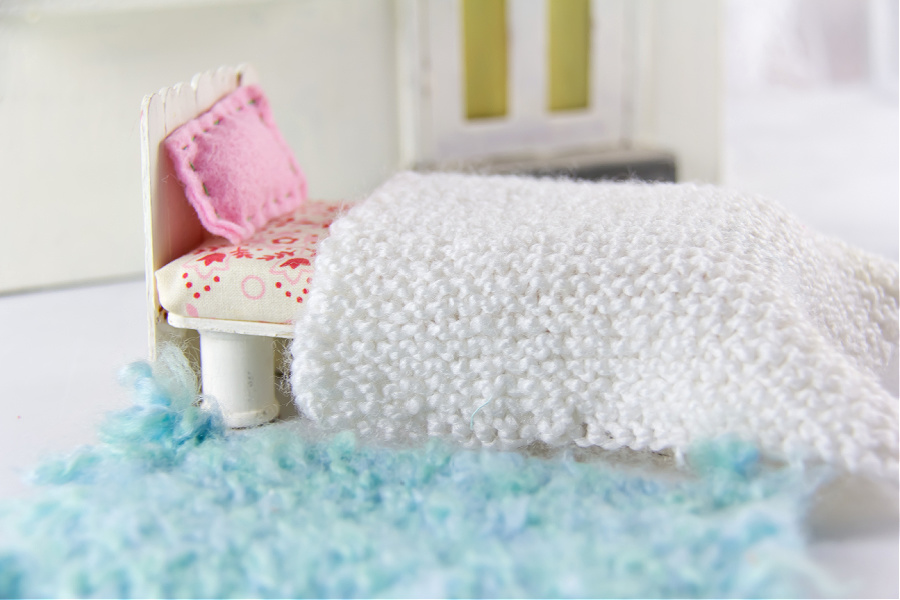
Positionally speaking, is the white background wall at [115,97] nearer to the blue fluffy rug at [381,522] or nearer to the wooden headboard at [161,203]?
the wooden headboard at [161,203]

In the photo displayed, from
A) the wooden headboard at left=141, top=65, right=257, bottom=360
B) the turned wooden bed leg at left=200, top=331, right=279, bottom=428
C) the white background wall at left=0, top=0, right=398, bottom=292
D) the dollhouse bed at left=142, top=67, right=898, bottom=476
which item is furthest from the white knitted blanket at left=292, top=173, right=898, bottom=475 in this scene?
the white background wall at left=0, top=0, right=398, bottom=292

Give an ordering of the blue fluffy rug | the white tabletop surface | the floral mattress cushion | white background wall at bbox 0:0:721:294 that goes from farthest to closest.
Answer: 1. white background wall at bbox 0:0:721:294
2. the floral mattress cushion
3. the white tabletop surface
4. the blue fluffy rug

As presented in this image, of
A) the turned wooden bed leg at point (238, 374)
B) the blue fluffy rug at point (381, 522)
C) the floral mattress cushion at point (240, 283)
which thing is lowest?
the blue fluffy rug at point (381, 522)

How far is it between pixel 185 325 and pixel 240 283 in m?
0.10

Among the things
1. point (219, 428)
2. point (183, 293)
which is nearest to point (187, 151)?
point (183, 293)

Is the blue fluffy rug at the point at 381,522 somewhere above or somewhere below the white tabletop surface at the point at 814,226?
below

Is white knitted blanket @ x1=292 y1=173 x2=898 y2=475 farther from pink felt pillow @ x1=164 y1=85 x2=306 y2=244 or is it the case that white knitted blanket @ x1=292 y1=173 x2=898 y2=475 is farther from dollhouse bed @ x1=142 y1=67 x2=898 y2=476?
pink felt pillow @ x1=164 y1=85 x2=306 y2=244

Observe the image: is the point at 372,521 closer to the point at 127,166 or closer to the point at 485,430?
the point at 485,430

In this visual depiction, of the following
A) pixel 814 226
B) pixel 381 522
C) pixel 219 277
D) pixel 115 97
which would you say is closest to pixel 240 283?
pixel 219 277

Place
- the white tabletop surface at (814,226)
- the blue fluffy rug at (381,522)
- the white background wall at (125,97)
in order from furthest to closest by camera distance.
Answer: the white background wall at (125,97)
the white tabletop surface at (814,226)
the blue fluffy rug at (381,522)

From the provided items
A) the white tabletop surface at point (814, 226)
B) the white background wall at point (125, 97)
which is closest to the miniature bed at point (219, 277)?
the white tabletop surface at point (814, 226)

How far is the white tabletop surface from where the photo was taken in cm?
99

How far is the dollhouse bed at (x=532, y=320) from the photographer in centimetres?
100

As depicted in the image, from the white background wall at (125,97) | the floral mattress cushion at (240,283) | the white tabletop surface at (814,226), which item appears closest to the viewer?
the white tabletop surface at (814,226)
